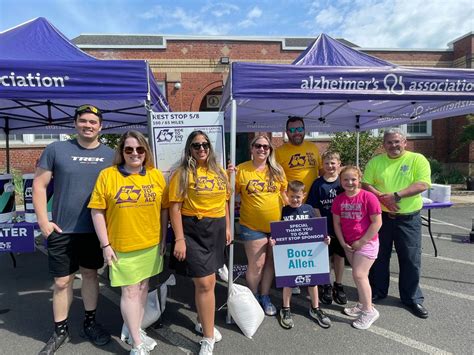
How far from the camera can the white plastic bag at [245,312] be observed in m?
2.94

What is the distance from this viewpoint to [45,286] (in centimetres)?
423

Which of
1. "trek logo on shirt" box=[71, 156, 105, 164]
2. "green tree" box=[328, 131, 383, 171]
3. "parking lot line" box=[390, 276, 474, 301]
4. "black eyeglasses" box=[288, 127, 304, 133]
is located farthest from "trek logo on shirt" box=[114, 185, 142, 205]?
"green tree" box=[328, 131, 383, 171]

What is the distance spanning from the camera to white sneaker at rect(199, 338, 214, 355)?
2.60 m

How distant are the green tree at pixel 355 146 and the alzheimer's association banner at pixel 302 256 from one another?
32.1 feet

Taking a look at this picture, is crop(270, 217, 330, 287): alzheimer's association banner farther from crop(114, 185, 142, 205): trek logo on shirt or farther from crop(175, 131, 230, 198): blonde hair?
crop(114, 185, 142, 205): trek logo on shirt

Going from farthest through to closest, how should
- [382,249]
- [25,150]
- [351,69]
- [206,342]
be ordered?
[25,150], [382,249], [351,69], [206,342]

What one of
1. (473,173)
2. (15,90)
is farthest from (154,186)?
(473,173)

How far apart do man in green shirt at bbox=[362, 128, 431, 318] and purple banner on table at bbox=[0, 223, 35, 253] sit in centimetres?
382

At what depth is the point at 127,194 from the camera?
243 cm

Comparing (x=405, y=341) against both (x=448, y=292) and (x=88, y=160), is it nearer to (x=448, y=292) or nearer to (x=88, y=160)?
(x=448, y=292)

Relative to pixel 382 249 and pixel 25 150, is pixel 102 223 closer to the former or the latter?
pixel 382 249

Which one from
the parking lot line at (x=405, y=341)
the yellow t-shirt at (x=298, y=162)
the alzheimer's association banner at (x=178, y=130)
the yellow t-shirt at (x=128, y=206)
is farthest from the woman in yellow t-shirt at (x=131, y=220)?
the parking lot line at (x=405, y=341)

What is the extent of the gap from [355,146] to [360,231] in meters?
10.1

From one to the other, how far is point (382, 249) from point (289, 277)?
3.92 ft
